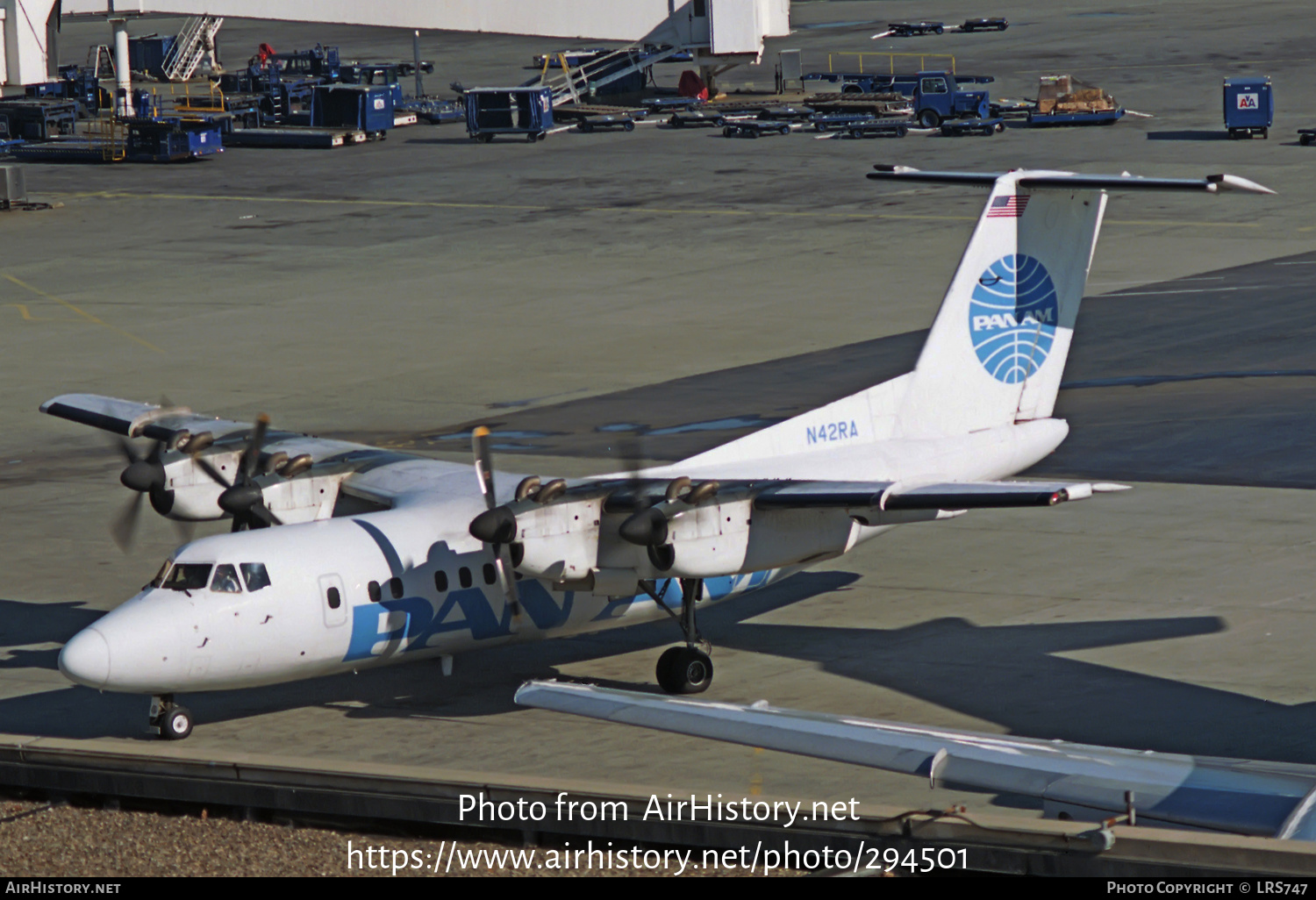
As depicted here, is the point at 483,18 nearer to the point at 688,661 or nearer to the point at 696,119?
the point at 696,119

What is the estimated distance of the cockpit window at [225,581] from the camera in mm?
20328

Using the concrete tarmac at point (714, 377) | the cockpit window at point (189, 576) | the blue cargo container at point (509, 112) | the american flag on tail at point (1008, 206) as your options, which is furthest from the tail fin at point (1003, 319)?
Answer: the blue cargo container at point (509, 112)

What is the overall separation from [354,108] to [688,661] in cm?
6575

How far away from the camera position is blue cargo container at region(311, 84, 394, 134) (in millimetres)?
83188

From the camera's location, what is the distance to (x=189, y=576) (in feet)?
67.1

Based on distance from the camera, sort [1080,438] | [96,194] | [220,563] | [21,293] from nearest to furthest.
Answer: [220,563], [1080,438], [21,293], [96,194]

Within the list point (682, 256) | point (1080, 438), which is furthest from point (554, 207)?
point (1080, 438)

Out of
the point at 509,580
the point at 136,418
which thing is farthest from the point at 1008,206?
the point at 136,418

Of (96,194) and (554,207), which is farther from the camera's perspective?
(96,194)

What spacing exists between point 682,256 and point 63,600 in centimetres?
3079

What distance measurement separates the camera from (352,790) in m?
17.2

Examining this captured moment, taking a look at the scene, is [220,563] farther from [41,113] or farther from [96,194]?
[41,113]

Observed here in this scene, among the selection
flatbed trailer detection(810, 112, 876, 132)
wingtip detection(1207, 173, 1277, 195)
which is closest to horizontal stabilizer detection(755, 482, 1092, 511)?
wingtip detection(1207, 173, 1277, 195)
